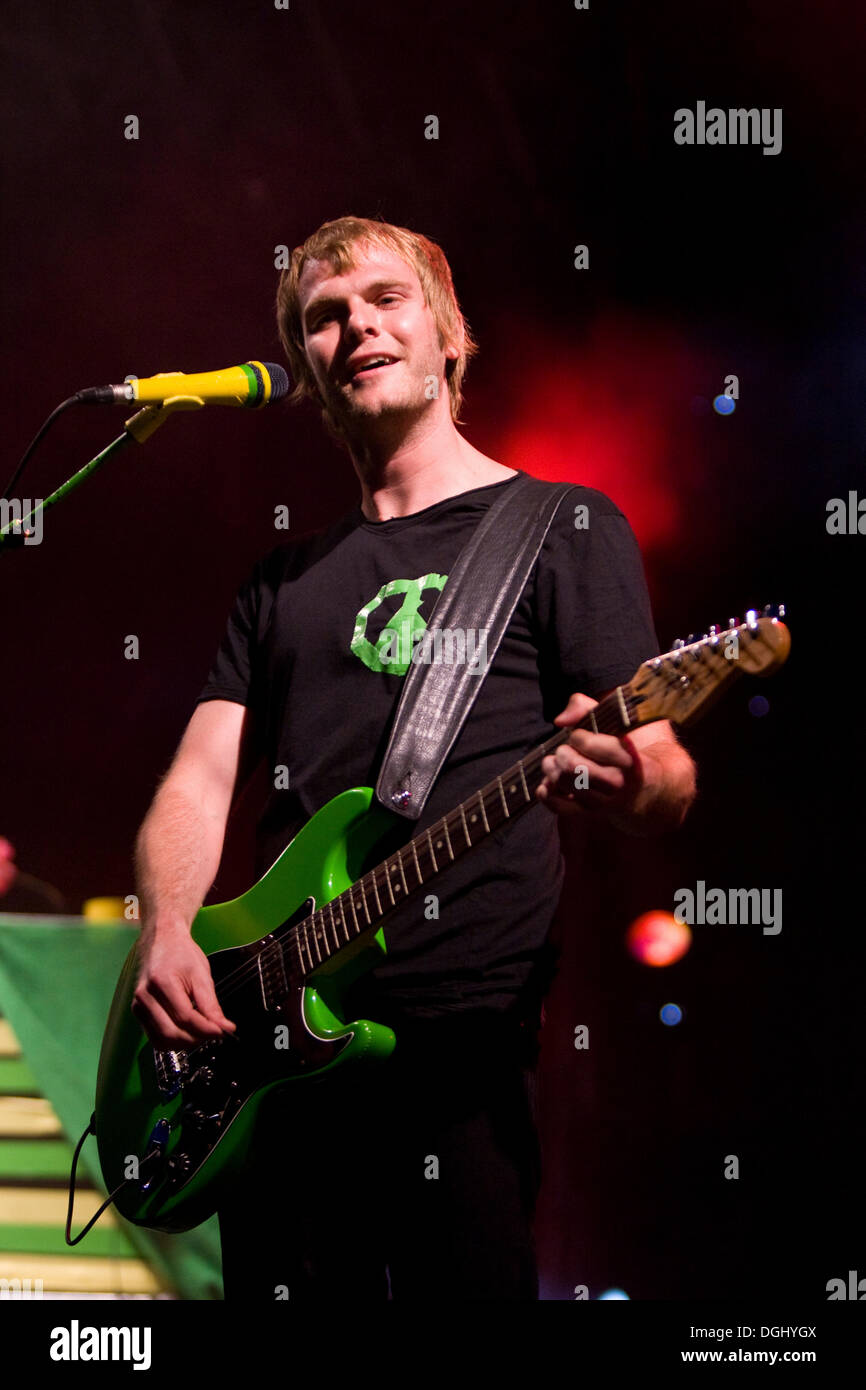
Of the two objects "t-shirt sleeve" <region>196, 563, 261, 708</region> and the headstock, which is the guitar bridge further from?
the headstock

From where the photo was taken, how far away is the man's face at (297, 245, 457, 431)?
7.06ft

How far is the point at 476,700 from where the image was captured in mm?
1854

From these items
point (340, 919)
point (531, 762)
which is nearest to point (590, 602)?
point (531, 762)

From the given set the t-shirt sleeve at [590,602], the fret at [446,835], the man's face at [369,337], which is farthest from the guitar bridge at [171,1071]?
the man's face at [369,337]

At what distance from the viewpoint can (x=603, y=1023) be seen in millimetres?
2584

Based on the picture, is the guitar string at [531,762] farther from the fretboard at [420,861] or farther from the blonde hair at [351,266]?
the blonde hair at [351,266]

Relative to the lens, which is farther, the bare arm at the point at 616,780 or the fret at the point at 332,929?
the fret at the point at 332,929

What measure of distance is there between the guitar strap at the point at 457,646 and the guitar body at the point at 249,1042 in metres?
0.07

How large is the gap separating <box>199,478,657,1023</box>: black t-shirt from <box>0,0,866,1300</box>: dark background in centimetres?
75

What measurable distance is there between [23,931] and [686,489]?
1.78 m

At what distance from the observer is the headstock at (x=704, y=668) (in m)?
1.39

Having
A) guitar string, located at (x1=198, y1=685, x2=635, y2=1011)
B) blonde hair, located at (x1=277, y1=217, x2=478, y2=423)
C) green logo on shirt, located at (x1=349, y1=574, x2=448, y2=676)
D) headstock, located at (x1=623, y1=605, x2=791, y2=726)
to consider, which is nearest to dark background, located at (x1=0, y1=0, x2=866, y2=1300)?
blonde hair, located at (x1=277, y1=217, x2=478, y2=423)
